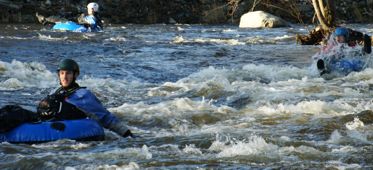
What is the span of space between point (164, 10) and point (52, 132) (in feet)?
115

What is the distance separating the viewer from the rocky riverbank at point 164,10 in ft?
119

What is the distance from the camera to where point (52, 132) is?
6945mm

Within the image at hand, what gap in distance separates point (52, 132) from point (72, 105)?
41cm

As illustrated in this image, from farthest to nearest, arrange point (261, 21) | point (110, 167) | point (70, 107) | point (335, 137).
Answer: point (261, 21) < point (70, 107) < point (335, 137) < point (110, 167)

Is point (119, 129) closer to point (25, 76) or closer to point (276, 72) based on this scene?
Answer: point (25, 76)

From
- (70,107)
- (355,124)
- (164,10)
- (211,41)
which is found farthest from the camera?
(164,10)

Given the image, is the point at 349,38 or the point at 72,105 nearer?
the point at 72,105

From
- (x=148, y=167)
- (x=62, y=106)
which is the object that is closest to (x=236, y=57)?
(x=62, y=106)

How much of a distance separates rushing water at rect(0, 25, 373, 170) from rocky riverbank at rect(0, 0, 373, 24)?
58.3 feet

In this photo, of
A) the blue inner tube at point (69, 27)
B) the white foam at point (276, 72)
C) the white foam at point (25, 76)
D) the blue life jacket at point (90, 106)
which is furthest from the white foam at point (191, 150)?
the blue inner tube at point (69, 27)

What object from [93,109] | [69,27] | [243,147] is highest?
[69,27]

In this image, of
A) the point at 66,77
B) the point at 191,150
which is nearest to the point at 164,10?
the point at 66,77

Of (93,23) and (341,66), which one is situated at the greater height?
(93,23)

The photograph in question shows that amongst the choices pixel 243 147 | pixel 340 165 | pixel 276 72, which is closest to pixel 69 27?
pixel 276 72
